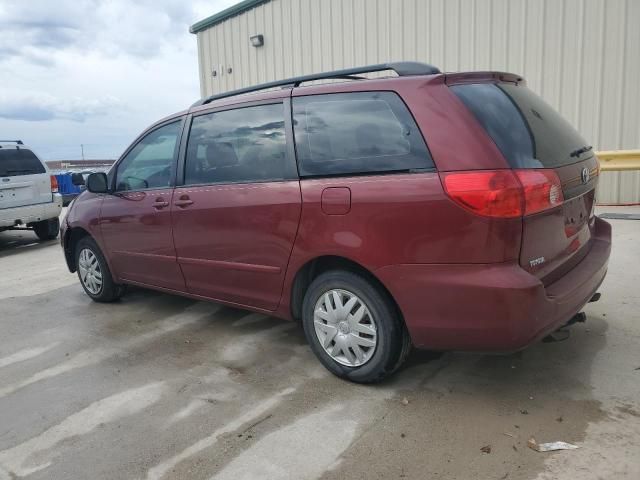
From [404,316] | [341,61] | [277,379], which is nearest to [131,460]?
[277,379]

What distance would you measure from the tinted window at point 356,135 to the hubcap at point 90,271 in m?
2.83

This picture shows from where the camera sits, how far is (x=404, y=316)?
287 cm

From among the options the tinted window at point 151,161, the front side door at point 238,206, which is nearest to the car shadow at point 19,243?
the tinted window at point 151,161

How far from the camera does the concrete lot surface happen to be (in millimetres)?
2457

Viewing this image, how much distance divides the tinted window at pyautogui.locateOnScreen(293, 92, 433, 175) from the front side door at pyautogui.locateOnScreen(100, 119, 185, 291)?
1.34 m

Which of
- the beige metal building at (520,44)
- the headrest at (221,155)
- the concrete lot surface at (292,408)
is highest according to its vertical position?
the beige metal building at (520,44)

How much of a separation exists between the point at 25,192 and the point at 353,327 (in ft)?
25.4

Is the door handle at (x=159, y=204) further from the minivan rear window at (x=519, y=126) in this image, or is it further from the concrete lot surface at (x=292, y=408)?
the minivan rear window at (x=519, y=126)

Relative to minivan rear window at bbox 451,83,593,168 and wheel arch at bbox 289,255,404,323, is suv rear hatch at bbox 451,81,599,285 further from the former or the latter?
wheel arch at bbox 289,255,404,323

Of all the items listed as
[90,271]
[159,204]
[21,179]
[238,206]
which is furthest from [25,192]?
[238,206]

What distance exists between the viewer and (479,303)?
2.60m

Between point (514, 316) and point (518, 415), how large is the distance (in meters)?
0.59

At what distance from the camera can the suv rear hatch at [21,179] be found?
858cm

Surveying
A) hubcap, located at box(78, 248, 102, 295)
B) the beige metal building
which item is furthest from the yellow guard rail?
hubcap, located at box(78, 248, 102, 295)
